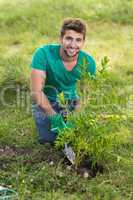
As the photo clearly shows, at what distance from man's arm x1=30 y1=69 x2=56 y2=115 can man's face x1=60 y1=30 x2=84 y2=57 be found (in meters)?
0.30

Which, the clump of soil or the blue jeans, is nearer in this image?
the clump of soil

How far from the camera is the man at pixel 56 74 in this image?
4672 millimetres

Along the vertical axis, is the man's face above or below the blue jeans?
above

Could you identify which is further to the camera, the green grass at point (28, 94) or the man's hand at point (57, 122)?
the man's hand at point (57, 122)

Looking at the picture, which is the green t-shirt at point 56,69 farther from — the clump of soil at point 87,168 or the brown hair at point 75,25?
the clump of soil at point 87,168

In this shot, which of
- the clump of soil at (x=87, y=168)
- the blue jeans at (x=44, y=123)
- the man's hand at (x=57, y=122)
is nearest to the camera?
the clump of soil at (x=87, y=168)

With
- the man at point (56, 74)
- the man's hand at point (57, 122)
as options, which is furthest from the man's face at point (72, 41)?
the man's hand at point (57, 122)

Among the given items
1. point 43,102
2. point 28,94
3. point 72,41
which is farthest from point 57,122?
point 28,94

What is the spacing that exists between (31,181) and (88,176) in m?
0.46

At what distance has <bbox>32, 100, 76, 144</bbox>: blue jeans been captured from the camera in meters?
4.93

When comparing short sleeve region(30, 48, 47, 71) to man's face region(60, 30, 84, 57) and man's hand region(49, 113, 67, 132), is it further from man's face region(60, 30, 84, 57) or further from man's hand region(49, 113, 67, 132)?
man's hand region(49, 113, 67, 132)

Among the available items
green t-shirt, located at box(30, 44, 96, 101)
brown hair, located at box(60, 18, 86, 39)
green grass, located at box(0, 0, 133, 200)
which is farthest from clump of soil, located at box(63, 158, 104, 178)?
brown hair, located at box(60, 18, 86, 39)

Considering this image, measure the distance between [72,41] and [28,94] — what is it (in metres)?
1.58

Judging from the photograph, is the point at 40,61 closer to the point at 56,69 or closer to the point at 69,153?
the point at 56,69
